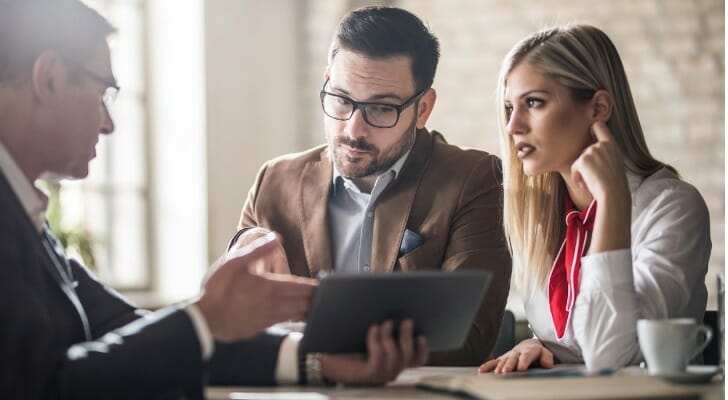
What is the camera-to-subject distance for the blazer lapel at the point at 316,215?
2574 millimetres

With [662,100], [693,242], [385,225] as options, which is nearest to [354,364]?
[693,242]

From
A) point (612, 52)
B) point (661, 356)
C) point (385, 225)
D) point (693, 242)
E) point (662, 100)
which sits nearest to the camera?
point (661, 356)

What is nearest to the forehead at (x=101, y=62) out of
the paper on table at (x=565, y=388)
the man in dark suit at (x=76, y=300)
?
the man in dark suit at (x=76, y=300)

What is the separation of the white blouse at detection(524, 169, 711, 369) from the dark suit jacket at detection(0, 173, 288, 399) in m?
0.78

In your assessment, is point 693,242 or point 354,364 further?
point 693,242

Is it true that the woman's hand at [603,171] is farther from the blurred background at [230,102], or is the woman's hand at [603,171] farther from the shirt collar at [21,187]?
the blurred background at [230,102]

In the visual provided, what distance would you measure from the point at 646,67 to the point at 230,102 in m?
2.28

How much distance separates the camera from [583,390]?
53.2 inches

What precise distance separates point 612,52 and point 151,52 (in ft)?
12.8

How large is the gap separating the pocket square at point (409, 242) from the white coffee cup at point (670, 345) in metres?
1.02

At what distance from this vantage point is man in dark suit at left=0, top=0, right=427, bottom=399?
1.29 meters

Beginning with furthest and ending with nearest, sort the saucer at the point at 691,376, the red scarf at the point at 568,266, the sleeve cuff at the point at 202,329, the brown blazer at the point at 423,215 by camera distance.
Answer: the brown blazer at the point at 423,215 < the red scarf at the point at 568,266 < the saucer at the point at 691,376 < the sleeve cuff at the point at 202,329

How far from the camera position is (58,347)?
52.0 inches

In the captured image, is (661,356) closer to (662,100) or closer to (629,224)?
(629,224)
